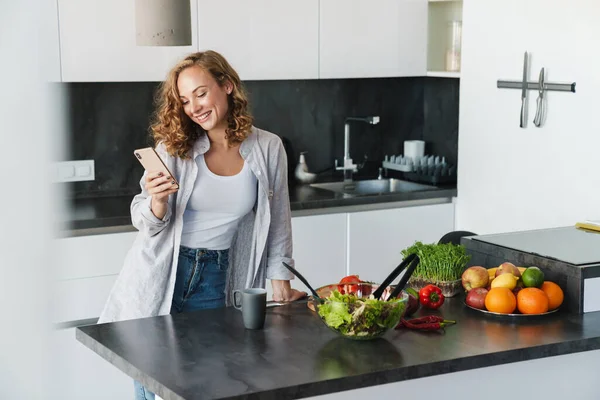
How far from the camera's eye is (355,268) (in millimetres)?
4105

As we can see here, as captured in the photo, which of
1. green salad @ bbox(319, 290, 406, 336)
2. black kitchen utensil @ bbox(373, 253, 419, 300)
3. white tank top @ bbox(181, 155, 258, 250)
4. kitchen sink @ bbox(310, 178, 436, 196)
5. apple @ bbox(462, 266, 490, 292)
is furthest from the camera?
kitchen sink @ bbox(310, 178, 436, 196)

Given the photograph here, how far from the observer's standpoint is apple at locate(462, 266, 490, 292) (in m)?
2.37

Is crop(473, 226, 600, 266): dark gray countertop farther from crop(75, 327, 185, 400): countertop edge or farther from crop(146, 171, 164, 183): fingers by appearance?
crop(75, 327, 185, 400): countertop edge

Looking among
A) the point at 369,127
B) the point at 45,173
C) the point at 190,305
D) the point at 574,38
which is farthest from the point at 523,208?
the point at 45,173

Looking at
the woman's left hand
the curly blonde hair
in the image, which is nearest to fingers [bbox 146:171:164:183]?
the curly blonde hair

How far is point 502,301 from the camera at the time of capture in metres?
2.21

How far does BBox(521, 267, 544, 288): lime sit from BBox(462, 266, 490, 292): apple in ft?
0.42

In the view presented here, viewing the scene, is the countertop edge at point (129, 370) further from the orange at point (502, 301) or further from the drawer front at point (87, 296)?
the drawer front at point (87, 296)

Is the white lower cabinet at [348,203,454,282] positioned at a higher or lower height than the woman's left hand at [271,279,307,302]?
lower

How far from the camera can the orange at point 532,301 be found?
2209 mm

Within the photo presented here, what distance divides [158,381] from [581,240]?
1.53 metres

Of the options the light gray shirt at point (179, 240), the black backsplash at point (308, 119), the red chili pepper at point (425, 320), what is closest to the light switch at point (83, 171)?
the black backsplash at point (308, 119)

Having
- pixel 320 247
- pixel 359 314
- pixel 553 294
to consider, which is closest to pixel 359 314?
pixel 359 314

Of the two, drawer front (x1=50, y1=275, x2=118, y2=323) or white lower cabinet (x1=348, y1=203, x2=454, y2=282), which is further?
white lower cabinet (x1=348, y1=203, x2=454, y2=282)
